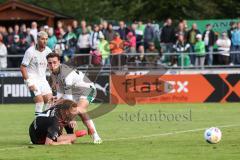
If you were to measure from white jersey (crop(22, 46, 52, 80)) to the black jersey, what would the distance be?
131 inches

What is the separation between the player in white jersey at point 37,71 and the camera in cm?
1847

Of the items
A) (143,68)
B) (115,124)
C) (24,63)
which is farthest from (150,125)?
(143,68)

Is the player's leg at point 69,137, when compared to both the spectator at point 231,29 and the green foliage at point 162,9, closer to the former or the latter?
the spectator at point 231,29

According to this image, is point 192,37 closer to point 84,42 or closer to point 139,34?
point 139,34

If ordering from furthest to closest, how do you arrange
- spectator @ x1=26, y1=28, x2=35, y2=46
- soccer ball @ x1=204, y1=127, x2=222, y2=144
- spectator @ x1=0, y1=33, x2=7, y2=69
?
spectator @ x1=26, y1=28, x2=35, y2=46
spectator @ x1=0, y1=33, x2=7, y2=69
soccer ball @ x1=204, y1=127, x2=222, y2=144

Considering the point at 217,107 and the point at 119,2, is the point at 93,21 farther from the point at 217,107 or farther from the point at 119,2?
the point at 217,107

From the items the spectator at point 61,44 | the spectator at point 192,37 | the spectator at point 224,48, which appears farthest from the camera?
the spectator at point 192,37

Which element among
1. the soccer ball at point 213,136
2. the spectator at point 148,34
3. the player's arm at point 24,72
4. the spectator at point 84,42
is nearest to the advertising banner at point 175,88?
the spectator at point 84,42

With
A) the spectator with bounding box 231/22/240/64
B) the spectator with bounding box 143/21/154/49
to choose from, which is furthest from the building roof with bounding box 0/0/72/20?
the spectator with bounding box 231/22/240/64

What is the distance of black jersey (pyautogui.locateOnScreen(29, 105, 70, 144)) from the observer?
15.1 meters

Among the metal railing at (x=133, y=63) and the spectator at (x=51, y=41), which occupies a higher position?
the spectator at (x=51, y=41)

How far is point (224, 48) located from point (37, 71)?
44.4 ft

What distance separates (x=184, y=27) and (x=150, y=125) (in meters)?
11.9

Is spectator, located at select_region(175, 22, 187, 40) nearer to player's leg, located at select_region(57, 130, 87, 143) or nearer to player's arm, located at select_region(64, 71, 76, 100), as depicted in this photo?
player's arm, located at select_region(64, 71, 76, 100)
